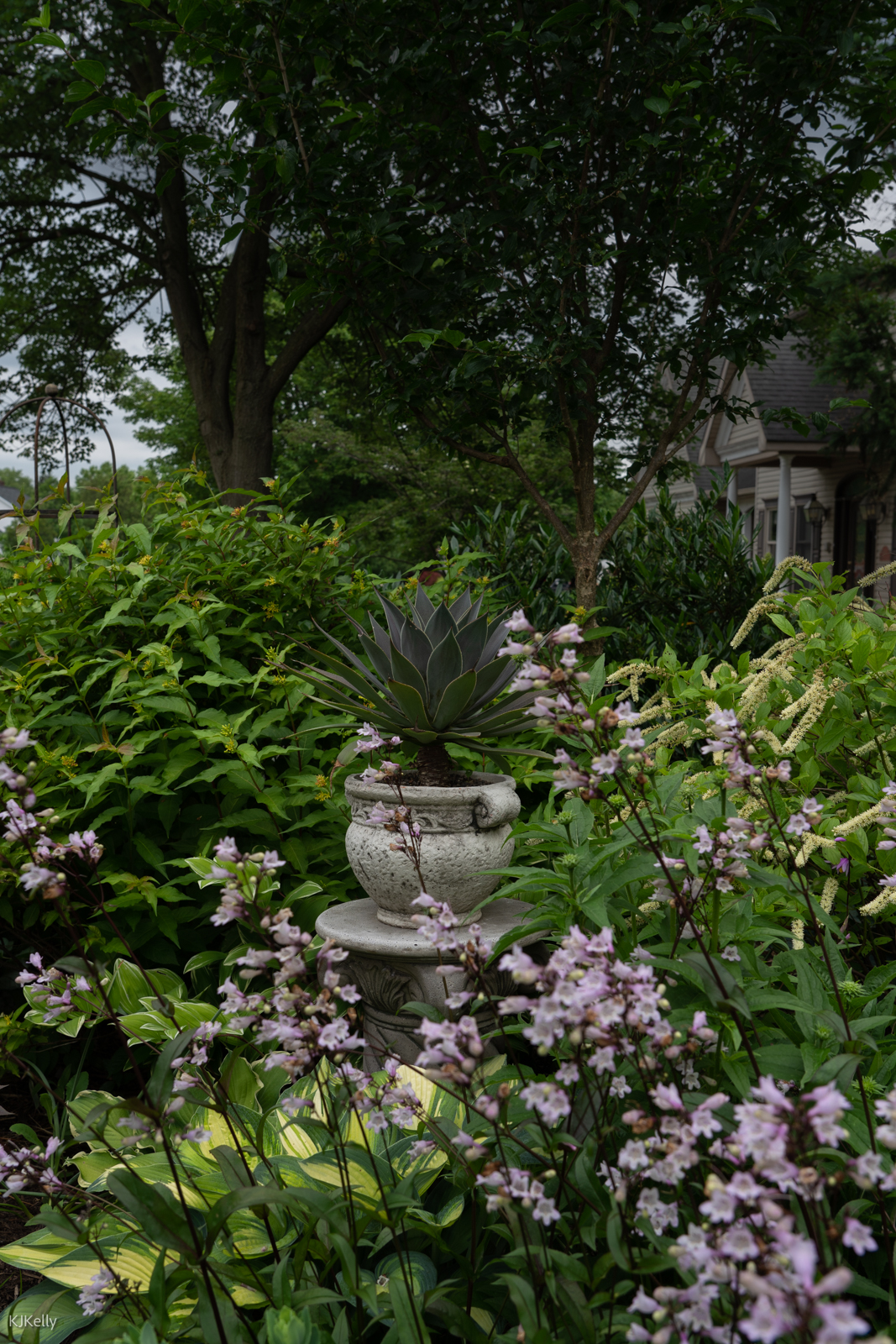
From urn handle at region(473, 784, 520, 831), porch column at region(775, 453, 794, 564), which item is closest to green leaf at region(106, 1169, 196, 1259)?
urn handle at region(473, 784, 520, 831)

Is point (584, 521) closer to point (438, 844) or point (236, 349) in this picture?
point (438, 844)

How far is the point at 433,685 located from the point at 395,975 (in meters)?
0.87

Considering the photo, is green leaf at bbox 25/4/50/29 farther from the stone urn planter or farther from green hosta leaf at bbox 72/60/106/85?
the stone urn planter

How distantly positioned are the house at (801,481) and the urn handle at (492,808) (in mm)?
11769

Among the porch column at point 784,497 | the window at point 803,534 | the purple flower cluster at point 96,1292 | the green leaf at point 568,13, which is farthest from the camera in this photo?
the window at point 803,534

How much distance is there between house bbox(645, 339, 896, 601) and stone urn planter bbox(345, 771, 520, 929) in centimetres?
1181

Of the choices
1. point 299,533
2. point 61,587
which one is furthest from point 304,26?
point 61,587

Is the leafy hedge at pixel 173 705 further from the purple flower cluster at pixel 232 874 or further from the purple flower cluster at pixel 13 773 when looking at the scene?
the purple flower cluster at pixel 232 874

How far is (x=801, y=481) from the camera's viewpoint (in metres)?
20.3

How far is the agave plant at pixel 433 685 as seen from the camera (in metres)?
2.75

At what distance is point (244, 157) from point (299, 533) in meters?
2.09

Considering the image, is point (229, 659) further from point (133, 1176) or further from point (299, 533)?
point (133, 1176)

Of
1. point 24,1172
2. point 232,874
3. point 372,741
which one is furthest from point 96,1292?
point 372,741

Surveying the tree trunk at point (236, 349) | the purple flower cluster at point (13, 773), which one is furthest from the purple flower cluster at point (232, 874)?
the tree trunk at point (236, 349)
